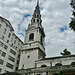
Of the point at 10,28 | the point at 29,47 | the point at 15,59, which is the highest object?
the point at 10,28

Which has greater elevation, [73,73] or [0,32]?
[0,32]

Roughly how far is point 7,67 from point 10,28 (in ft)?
59.8

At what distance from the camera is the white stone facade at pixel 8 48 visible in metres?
42.6

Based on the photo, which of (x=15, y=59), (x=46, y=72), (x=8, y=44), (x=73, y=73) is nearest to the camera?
(x=73, y=73)

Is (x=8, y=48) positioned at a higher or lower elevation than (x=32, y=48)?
higher

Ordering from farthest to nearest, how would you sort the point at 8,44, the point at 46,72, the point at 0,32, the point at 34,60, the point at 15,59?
the point at 15,59
the point at 8,44
the point at 0,32
the point at 34,60
the point at 46,72

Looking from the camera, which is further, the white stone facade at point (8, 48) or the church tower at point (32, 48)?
the white stone facade at point (8, 48)

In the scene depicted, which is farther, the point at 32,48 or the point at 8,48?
the point at 8,48

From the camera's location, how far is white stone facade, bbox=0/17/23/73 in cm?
4256

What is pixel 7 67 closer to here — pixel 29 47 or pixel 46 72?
pixel 29 47

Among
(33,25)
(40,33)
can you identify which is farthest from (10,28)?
(40,33)

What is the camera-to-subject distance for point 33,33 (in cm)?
4862

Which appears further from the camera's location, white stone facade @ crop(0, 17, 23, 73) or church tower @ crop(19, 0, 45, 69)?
white stone facade @ crop(0, 17, 23, 73)

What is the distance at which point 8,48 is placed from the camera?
153 feet
